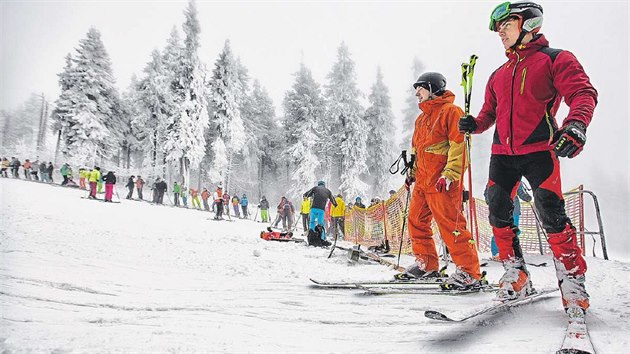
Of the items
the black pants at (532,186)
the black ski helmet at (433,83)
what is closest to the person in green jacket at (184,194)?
the black ski helmet at (433,83)

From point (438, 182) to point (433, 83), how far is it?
1.09 m

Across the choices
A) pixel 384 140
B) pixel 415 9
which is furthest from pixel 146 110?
pixel 415 9

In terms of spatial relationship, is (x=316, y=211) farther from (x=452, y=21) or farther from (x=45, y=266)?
(x=452, y=21)

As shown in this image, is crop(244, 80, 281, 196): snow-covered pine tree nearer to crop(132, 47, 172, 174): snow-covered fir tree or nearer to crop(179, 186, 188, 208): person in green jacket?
crop(132, 47, 172, 174): snow-covered fir tree

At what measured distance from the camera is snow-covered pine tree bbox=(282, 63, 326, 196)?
92.5ft

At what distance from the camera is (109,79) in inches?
1037

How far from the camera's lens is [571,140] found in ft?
5.99

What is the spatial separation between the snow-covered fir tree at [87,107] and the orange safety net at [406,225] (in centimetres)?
1929

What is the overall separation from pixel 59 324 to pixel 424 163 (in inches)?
119

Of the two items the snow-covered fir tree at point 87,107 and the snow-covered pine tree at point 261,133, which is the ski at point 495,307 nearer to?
the snow-covered fir tree at point 87,107

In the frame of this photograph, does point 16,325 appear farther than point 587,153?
No

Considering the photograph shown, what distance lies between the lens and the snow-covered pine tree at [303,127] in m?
28.2

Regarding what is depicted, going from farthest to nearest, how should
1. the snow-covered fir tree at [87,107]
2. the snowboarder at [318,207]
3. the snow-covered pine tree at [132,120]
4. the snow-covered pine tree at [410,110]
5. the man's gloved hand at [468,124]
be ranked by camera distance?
the snow-covered pine tree at [410,110] → the snow-covered pine tree at [132,120] → the snow-covered fir tree at [87,107] → the snowboarder at [318,207] → the man's gloved hand at [468,124]

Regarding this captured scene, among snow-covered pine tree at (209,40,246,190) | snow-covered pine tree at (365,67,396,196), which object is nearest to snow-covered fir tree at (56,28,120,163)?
snow-covered pine tree at (209,40,246,190)
